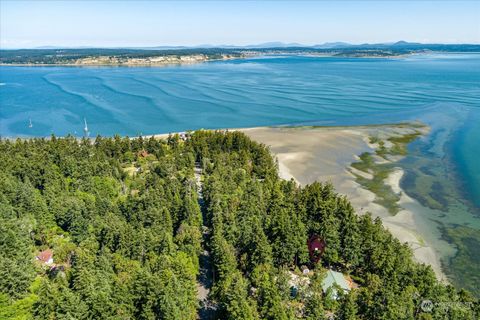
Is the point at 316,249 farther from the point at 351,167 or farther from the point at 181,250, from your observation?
the point at 351,167

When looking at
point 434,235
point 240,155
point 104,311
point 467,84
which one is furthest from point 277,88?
point 104,311

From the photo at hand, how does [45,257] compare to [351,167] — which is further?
[351,167]

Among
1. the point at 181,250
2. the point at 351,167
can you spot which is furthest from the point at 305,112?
the point at 181,250

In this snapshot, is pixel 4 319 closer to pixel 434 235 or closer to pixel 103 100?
pixel 434 235

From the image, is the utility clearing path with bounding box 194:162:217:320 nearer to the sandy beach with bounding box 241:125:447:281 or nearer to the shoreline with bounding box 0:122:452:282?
the shoreline with bounding box 0:122:452:282

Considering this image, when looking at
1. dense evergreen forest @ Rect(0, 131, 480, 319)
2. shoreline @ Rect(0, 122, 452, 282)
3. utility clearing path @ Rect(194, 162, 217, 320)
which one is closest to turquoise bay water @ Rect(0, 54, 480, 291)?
shoreline @ Rect(0, 122, 452, 282)

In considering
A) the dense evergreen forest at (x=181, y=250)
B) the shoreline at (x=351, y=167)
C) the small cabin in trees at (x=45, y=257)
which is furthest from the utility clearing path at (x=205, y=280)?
the shoreline at (x=351, y=167)

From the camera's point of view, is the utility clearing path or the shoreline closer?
the utility clearing path
